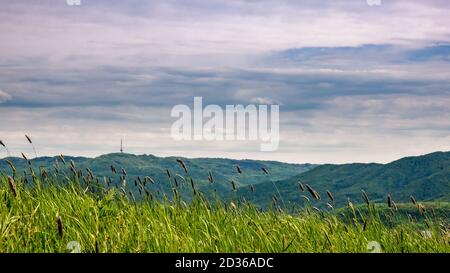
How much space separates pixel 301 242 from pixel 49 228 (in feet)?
14.4

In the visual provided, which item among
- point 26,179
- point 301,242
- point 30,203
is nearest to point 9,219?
point 30,203

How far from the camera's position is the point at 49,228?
11.3 m

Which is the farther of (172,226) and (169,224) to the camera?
(172,226)

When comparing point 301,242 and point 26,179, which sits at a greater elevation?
point 26,179

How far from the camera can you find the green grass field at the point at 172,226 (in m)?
10.7

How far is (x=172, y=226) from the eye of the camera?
40.0 feet

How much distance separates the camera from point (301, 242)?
11.8 m

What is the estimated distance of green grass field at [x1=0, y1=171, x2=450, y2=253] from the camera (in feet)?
35.0
